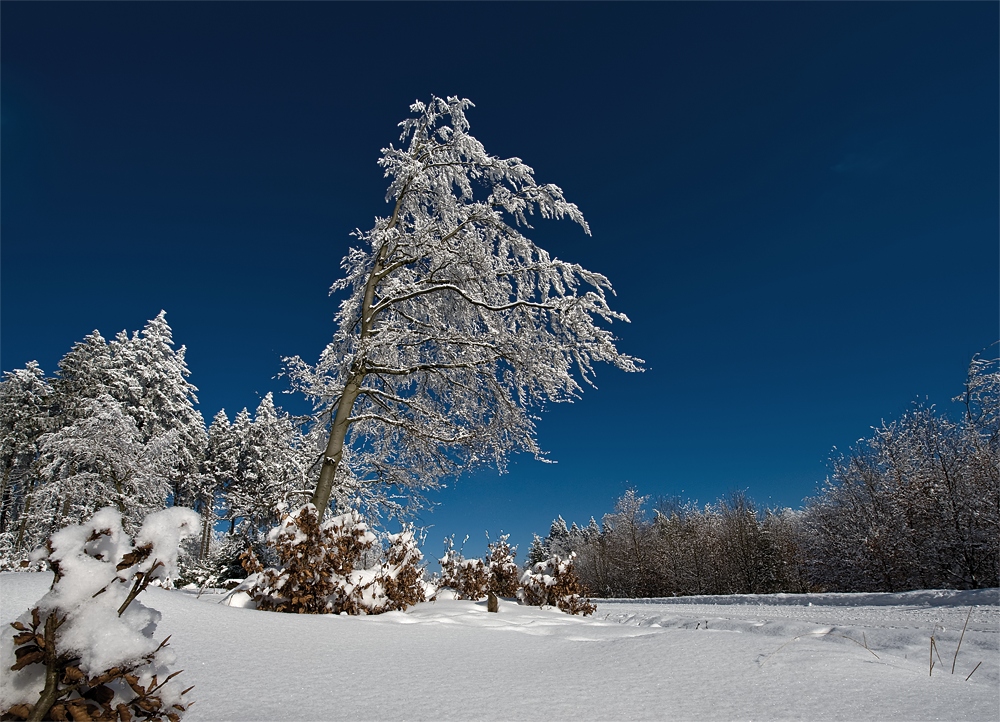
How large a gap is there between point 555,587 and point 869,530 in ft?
72.2

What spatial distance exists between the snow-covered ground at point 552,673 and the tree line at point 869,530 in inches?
326

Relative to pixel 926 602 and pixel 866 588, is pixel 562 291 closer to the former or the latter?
pixel 926 602

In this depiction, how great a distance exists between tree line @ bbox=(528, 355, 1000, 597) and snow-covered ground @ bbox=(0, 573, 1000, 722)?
8.29 meters

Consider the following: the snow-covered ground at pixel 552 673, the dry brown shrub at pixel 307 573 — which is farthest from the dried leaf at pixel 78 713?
the dry brown shrub at pixel 307 573

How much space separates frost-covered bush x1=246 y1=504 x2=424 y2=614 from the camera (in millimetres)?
4738

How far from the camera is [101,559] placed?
1302 millimetres

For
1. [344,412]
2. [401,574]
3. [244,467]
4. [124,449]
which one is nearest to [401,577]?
[401,574]

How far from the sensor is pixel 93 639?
115 cm

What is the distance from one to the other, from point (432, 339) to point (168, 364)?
2037 centimetres

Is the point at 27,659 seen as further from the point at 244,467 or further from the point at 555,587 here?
the point at 244,467

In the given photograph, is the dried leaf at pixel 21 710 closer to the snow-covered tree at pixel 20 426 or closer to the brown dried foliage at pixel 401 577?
the brown dried foliage at pixel 401 577

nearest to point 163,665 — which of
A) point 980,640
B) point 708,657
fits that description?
point 708,657

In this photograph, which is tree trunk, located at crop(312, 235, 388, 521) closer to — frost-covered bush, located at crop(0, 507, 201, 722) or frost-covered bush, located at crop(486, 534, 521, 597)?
frost-covered bush, located at crop(486, 534, 521, 597)

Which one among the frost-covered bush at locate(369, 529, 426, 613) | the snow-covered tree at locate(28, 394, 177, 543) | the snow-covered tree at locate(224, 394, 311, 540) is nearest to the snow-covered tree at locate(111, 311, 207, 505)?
the snow-covered tree at locate(28, 394, 177, 543)
